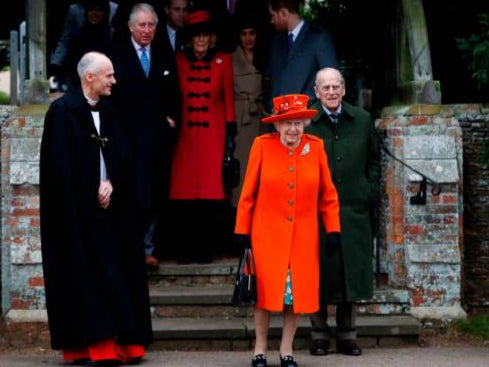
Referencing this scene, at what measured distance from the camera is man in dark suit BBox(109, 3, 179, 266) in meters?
11.4

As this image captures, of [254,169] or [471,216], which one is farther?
[471,216]

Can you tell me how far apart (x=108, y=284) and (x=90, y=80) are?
1.33m

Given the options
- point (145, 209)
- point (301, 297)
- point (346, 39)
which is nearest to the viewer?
point (301, 297)

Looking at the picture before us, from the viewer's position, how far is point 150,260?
1152 centimetres

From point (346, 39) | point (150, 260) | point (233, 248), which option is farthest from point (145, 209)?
point (346, 39)

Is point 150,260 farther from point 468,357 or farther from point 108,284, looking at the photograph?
point 468,357

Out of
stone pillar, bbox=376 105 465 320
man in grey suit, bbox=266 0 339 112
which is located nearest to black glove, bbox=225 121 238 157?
man in grey suit, bbox=266 0 339 112

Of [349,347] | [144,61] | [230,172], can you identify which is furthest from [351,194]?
[144,61]

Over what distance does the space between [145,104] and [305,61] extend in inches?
51.0

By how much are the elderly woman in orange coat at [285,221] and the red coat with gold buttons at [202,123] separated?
2.47 m

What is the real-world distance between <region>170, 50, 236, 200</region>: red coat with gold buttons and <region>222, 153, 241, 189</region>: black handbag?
26 centimetres

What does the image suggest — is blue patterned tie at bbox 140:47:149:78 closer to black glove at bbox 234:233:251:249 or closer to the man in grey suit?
the man in grey suit

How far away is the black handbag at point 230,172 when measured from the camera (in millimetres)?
11586

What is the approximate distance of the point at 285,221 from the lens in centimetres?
930
